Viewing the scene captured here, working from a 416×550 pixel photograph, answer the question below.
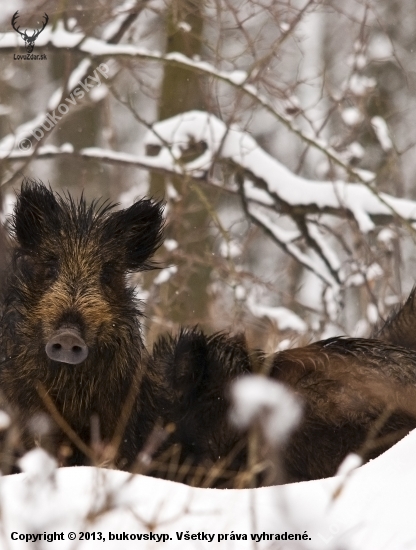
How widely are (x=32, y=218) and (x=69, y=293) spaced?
0.57 meters

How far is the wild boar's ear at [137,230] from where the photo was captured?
211 inches

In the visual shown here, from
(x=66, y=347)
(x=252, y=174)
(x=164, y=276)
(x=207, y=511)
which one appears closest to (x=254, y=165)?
(x=252, y=174)

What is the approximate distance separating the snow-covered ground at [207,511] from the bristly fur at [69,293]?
119 cm

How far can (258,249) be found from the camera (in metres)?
14.1

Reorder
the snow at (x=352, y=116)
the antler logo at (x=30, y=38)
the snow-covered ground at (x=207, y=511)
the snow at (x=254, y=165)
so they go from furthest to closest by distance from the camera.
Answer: the snow at (x=352, y=116), the snow at (x=254, y=165), the antler logo at (x=30, y=38), the snow-covered ground at (x=207, y=511)

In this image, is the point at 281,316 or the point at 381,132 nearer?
the point at 281,316

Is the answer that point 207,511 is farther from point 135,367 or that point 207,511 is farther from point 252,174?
point 252,174

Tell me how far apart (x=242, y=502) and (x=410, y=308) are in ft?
7.98

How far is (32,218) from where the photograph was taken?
17.1 ft

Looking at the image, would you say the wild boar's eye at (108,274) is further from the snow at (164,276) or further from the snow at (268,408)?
the snow at (164,276)

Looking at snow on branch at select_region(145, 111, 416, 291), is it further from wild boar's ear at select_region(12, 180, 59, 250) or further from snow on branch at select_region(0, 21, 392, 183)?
wild boar's ear at select_region(12, 180, 59, 250)

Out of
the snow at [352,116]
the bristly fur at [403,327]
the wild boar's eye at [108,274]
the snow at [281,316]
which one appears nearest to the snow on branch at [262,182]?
the snow at [281,316]

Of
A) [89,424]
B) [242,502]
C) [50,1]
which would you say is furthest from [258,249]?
[242,502]

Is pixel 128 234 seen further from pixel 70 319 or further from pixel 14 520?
pixel 14 520
